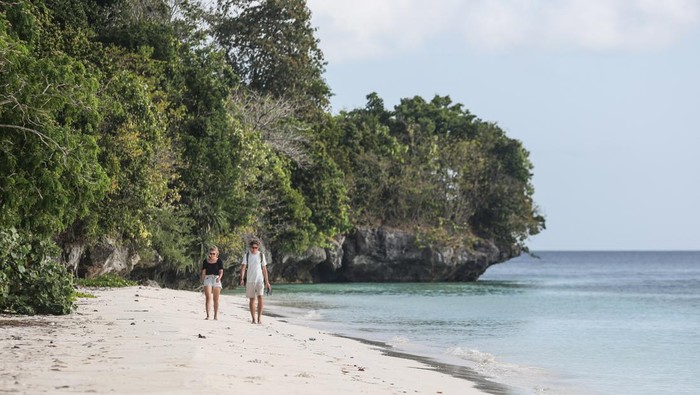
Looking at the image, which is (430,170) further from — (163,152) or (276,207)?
(163,152)

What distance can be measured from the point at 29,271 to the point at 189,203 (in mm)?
22356

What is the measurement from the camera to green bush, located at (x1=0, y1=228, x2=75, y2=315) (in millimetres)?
16359

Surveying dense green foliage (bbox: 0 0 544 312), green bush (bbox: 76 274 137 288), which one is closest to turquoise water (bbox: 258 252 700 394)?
green bush (bbox: 76 274 137 288)

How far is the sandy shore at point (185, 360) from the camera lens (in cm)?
953

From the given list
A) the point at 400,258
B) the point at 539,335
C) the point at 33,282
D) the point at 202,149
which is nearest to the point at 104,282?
the point at 202,149

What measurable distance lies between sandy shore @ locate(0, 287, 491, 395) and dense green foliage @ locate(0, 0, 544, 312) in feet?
7.82

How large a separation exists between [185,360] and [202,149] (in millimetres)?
27860

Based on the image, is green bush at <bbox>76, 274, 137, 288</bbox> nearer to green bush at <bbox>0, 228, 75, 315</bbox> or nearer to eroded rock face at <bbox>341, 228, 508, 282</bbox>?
green bush at <bbox>0, 228, 75, 315</bbox>

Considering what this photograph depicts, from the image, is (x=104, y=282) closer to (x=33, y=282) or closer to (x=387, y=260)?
(x=33, y=282)

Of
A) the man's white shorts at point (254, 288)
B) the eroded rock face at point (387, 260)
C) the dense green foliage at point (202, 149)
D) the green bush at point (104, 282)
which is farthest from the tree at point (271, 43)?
the man's white shorts at point (254, 288)

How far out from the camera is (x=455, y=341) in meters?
22.1

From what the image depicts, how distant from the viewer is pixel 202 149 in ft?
126

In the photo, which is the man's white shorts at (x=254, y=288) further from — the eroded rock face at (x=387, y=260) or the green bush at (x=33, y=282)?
the eroded rock face at (x=387, y=260)

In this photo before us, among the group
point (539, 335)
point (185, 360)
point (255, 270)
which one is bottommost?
Result: point (539, 335)
